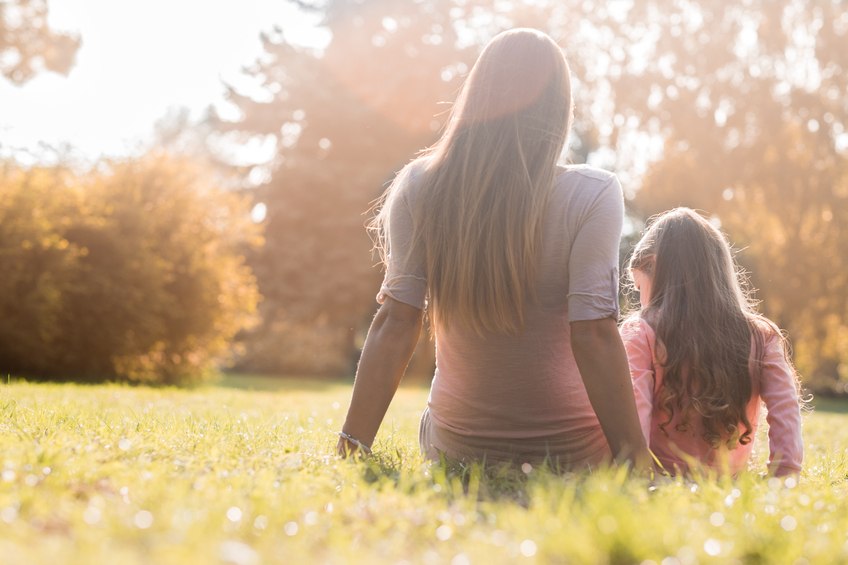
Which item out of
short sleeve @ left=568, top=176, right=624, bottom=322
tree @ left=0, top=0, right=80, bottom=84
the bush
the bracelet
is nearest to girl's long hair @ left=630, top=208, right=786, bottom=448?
short sleeve @ left=568, top=176, right=624, bottom=322

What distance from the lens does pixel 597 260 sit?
10.4 ft

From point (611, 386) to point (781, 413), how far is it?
3.75 ft

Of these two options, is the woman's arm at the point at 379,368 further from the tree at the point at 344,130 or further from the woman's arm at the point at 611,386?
the tree at the point at 344,130

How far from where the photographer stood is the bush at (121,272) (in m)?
13.8

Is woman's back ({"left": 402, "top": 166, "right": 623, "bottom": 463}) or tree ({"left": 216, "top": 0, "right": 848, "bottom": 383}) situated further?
tree ({"left": 216, "top": 0, "right": 848, "bottom": 383})

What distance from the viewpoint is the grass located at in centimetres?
193

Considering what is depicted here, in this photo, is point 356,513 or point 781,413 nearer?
point 356,513

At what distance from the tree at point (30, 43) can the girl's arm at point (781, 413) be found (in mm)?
20270

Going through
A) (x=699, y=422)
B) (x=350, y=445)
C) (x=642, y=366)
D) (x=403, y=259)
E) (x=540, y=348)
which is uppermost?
(x=403, y=259)

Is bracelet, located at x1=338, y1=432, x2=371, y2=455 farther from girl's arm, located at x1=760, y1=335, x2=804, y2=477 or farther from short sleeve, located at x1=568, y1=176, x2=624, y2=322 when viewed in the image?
girl's arm, located at x1=760, y1=335, x2=804, y2=477

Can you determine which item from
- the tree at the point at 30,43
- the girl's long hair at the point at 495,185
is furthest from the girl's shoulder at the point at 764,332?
the tree at the point at 30,43

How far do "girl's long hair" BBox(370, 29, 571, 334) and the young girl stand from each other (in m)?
0.93

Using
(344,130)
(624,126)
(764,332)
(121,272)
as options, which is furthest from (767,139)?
(764,332)

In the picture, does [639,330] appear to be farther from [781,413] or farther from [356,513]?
[356,513]
